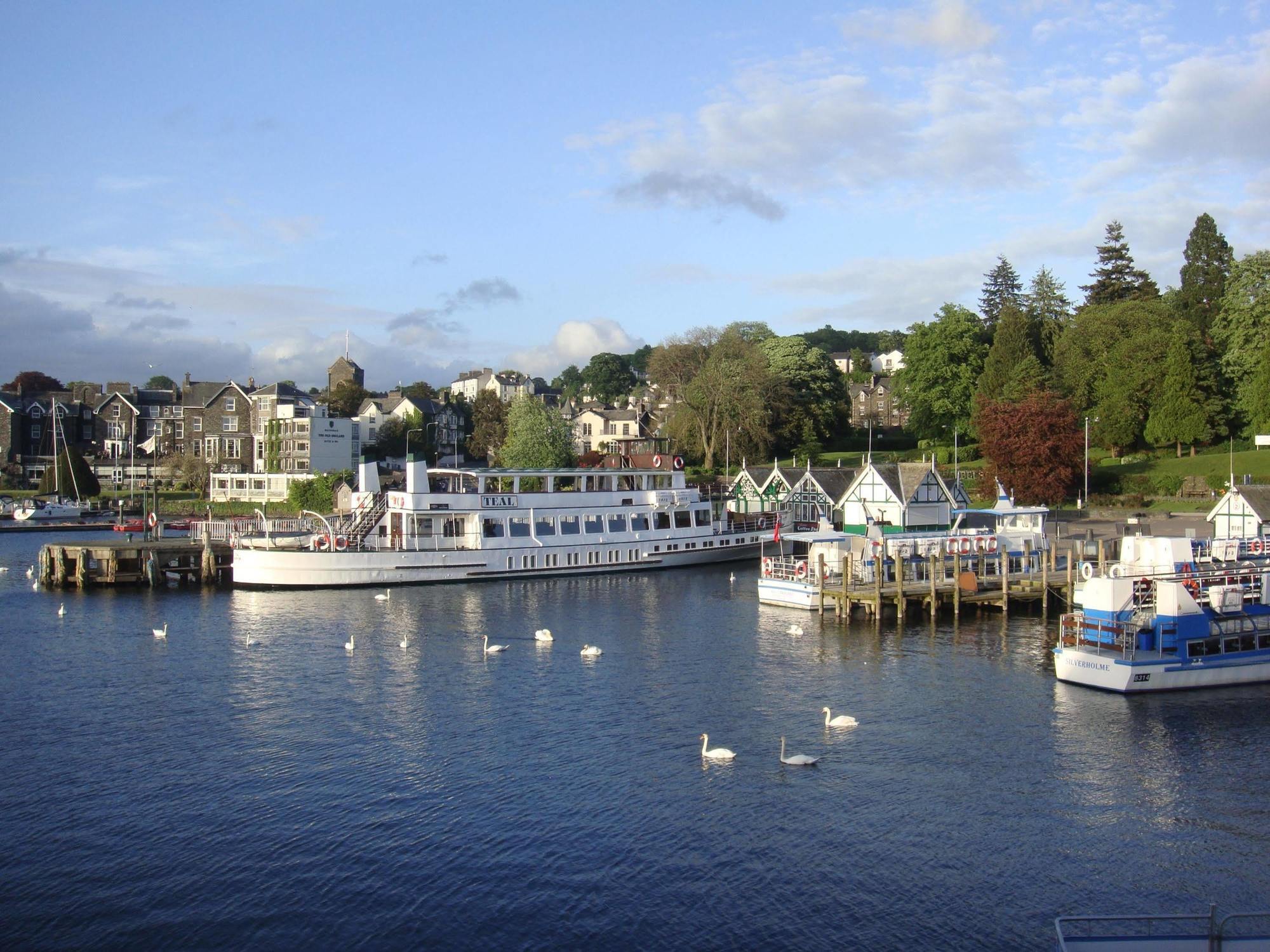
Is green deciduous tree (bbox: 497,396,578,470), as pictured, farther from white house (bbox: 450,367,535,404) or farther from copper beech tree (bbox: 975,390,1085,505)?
white house (bbox: 450,367,535,404)

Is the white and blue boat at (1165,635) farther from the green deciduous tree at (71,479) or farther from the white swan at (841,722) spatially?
the green deciduous tree at (71,479)

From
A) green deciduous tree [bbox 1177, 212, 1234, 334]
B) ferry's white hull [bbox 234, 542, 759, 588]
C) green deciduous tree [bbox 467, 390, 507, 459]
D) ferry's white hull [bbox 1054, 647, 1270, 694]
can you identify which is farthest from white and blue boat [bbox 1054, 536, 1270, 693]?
green deciduous tree [bbox 467, 390, 507, 459]

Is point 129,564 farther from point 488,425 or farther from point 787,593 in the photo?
point 488,425

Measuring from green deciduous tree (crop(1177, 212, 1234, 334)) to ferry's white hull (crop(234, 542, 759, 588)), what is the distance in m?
76.4

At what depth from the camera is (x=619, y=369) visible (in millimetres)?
178375

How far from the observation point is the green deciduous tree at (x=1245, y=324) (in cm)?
9044

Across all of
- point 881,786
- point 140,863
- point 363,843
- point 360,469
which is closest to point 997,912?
point 881,786

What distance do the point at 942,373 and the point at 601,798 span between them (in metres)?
87.5

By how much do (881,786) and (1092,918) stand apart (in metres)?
10.1

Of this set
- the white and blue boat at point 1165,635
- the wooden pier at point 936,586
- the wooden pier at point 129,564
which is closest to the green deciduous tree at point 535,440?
the wooden pier at point 129,564

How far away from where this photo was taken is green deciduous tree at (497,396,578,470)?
10388 centimetres

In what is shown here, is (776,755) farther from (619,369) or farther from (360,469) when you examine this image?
(619,369)

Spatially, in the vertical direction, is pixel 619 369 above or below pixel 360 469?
above

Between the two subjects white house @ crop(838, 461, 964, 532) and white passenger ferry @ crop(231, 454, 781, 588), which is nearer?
white passenger ferry @ crop(231, 454, 781, 588)
